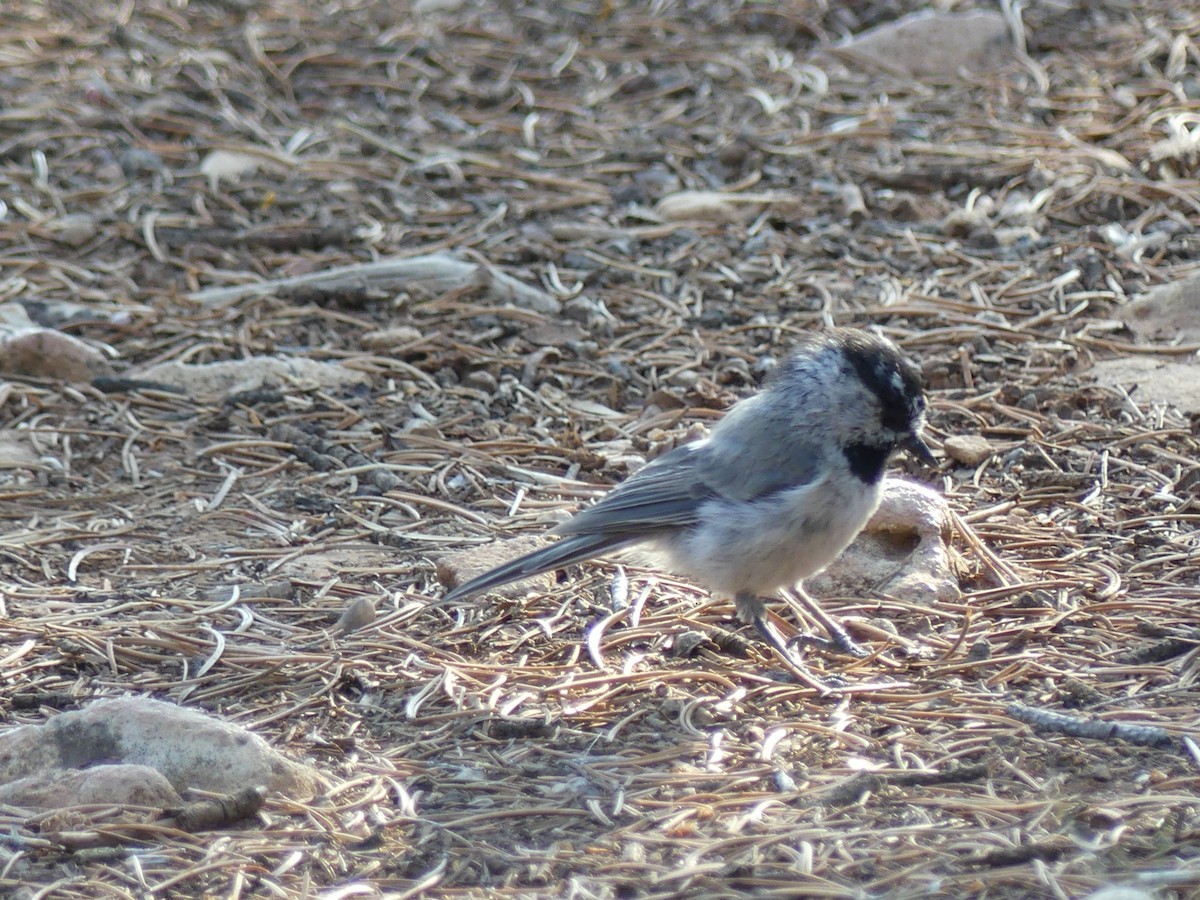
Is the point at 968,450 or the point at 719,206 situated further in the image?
the point at 719,206

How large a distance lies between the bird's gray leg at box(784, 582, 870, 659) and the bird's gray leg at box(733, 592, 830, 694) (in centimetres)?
10

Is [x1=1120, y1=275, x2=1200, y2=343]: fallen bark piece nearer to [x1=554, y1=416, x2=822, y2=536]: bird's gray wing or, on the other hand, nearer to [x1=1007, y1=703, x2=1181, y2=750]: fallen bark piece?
[x1=554, y1=416, x2=822, y2=536]: bird's gray wing

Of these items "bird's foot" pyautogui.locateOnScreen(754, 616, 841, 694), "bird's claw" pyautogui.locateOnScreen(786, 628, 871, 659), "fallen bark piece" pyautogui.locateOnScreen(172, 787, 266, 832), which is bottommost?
"bird's claw" pyautogui.locateOnScreen(786, 628, 871, 659)

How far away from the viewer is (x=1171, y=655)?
406 cm

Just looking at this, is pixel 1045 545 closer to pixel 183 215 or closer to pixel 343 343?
pixel 343 343

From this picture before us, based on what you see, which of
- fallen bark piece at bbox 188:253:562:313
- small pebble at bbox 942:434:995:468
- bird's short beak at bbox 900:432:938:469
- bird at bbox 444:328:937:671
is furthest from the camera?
fallen bark piece at bbox 188:253:562:313

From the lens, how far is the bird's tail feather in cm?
422

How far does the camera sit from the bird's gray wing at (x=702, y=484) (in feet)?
14.6

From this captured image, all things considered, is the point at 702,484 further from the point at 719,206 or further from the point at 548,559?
the point at 719,206

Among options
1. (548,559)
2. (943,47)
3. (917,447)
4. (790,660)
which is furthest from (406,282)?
(943,47)

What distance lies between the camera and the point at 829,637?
4.51 meters

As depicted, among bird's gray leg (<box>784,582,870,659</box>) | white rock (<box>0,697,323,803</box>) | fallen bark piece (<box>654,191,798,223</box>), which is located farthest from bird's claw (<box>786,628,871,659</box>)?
fallen bark piece (<box>654,191,798,223</box>)

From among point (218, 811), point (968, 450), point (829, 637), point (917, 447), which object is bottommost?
point (829, 637)

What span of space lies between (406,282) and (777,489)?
3.44 meters
